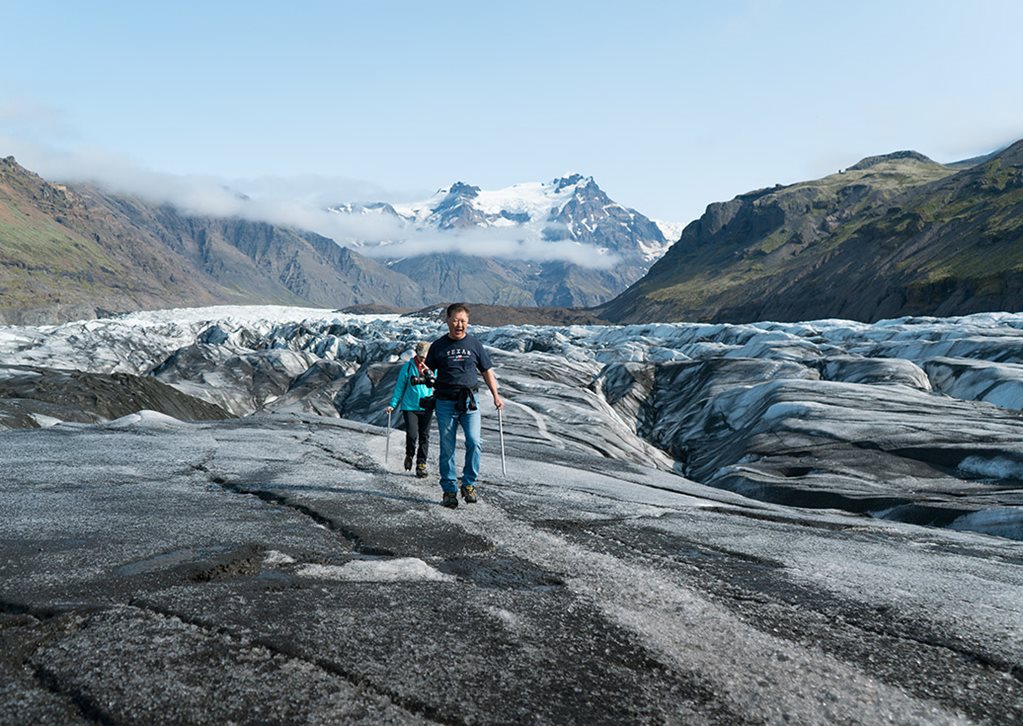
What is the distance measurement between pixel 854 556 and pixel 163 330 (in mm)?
113423

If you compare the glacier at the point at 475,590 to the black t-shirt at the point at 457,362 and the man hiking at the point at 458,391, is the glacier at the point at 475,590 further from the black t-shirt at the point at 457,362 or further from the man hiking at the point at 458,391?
the black t-shirt at the point at 457,362

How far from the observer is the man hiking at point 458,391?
9.95 metres

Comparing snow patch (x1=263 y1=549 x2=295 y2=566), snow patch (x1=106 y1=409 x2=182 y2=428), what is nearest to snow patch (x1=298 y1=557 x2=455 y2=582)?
snow patch (x1=263 y1=549 x2=295 y2=566)

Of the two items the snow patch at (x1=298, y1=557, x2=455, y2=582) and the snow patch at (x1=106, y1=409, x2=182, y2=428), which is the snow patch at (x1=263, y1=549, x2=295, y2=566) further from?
the snow patch at (x1=106, y1=409, x2=182, y2=428)

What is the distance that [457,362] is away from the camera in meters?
10.0

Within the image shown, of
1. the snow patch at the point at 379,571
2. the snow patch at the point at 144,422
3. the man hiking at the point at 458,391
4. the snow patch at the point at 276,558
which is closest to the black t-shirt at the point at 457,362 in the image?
Answer: the man hiking at the point at 458,391

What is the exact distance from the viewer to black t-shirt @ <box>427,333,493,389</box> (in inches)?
394

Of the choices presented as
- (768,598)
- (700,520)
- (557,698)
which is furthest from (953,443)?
(557,698)

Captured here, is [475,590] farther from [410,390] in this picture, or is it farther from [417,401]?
[410,390]

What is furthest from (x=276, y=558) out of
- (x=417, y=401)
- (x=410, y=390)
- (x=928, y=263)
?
(x=928, y=263)

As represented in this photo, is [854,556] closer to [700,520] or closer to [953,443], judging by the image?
[700,520]

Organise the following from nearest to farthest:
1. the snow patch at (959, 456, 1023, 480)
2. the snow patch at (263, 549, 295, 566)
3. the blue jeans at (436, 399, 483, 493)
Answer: the snow patch at (263, 549, 295, 566)
the blue jeans at (436, 399, 483, 493)
the snow patch at (959, 456, 1023, 480)

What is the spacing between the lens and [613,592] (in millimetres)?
6414

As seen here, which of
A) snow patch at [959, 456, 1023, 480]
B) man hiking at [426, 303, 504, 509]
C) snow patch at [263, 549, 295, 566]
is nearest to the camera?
snow patch at [263, 549, 295, 566]
